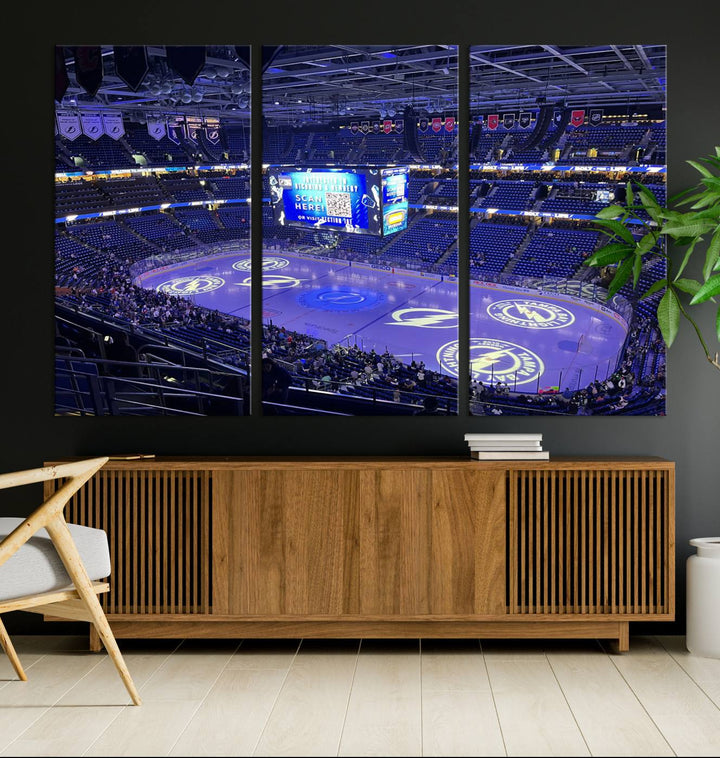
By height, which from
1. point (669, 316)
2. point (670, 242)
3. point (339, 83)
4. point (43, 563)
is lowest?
point (43, 563)

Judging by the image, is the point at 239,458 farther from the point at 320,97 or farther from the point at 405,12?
the point at 405,12

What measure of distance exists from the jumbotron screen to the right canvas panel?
38 cm

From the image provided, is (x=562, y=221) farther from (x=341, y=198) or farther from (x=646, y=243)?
(x=341, y=198)

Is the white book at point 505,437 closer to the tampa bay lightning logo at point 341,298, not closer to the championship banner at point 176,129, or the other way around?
the tampa bay lightning logo at point 341,298

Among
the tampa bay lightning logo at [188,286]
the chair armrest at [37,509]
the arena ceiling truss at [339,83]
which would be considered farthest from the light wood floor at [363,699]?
the arena ceiling truss at [339,83]

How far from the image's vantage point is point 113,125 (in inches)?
160

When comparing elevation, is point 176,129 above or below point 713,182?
above

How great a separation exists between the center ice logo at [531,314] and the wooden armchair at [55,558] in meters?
1.89

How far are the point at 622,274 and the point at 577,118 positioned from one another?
763 millimetres

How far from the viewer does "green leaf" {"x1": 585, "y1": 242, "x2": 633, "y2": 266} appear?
3795mm

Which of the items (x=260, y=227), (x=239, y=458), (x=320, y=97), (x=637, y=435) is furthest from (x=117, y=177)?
(x=637, y=435)

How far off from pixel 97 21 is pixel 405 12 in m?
1.40

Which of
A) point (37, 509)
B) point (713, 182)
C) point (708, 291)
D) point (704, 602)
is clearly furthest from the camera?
point (704, 602)

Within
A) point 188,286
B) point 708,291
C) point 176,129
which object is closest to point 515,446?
point 708,291
